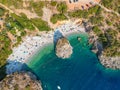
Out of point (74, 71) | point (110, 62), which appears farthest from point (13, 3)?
point (110, 62)

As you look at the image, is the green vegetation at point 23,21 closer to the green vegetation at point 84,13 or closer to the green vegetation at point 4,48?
the green vegetation at point 4,48

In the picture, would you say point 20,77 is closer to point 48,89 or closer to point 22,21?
point 48,89

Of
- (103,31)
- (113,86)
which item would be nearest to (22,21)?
(103,31)

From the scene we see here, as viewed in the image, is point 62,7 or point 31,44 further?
point 62,7

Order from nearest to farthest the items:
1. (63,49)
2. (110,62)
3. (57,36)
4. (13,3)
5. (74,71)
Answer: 1. (110,62)
2. (74,71)
3. (63,49)
4. (13,3)
5. (57,36)

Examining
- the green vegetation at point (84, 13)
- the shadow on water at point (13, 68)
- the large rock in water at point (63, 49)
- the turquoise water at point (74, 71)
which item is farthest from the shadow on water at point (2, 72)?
the green vegetation at point (84, 13)

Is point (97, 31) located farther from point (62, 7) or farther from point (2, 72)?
point (2, 72)

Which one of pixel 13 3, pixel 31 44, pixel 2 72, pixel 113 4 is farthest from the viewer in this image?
pixel 113 4
